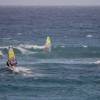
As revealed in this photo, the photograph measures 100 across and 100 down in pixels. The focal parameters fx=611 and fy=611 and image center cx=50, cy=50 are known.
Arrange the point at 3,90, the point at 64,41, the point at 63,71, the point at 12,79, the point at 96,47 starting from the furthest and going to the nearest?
the point at 64,41
the point at 96,47
the point at 63,71
the point at 12,79
the point at 3,90

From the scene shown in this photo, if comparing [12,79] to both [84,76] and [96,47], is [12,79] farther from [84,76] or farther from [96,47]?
[96,47]

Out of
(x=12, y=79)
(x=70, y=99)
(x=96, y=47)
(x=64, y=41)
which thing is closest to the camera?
(x=70, y=99)

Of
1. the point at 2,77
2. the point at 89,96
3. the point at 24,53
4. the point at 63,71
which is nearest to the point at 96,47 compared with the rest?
the point at 24,53

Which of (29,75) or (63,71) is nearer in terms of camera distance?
(29,75)

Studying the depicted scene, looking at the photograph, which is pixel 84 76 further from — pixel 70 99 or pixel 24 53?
pixel 24 53

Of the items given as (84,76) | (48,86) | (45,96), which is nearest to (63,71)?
(84,76)

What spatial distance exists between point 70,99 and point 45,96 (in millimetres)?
2413

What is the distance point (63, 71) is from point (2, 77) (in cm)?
736

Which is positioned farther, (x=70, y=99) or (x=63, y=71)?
(x=63, y=71)

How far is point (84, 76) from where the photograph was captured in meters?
58.5

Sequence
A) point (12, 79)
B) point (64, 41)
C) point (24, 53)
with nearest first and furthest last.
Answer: point (12, 79), point (24, 53), point (64, 41)

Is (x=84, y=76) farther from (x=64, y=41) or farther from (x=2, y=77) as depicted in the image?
(x=64, y=41)

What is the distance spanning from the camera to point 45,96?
4894 centimetres

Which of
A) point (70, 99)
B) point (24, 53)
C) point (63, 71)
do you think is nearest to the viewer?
point (70, 99)
